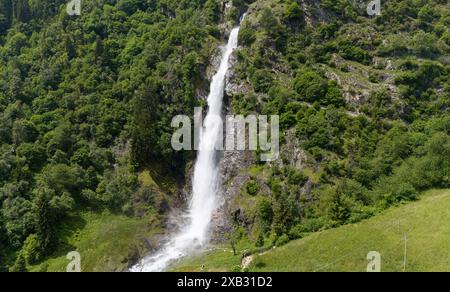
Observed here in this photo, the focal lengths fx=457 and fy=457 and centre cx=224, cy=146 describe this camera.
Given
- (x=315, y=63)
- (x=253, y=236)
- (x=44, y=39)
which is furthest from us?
(x=44, y=39)

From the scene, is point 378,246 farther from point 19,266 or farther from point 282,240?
point 19,266

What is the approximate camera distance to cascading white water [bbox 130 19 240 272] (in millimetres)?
69475

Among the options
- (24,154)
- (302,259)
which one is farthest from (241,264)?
(24,154)

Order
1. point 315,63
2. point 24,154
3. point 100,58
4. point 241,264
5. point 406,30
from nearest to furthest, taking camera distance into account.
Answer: point 241,264
point 24,154
point 315,63
point 406,30
point 100,58

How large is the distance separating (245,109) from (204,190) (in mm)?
16954

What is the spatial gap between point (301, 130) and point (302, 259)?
28505 mm

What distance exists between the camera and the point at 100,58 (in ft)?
341

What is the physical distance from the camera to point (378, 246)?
172 feet

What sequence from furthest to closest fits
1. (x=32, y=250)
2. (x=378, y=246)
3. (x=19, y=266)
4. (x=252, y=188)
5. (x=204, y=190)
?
(x=204, y=190), (x=252, y=188), (x=32, y=250), (x=19, y=266), (x=378, y=246)

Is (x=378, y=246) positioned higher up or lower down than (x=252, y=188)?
lower down

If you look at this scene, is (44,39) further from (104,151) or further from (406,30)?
(406,30)

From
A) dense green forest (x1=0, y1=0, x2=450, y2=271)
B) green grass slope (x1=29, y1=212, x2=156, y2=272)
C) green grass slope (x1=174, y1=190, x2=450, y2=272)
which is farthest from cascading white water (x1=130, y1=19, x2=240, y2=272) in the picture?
green grass slope (x1=174, y1=190, x2=450, y2=272)

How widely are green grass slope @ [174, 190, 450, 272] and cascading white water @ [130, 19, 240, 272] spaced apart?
7.64 metres

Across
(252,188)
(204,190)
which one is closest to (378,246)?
(252,188)
